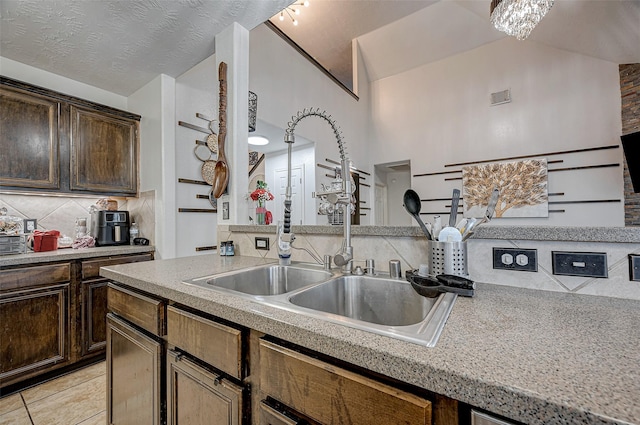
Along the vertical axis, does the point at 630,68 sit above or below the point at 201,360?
above

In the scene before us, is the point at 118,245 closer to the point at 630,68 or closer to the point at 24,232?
the point at 24,232

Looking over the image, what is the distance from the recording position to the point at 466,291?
74 centimetres

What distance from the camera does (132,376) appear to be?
1.04 meters

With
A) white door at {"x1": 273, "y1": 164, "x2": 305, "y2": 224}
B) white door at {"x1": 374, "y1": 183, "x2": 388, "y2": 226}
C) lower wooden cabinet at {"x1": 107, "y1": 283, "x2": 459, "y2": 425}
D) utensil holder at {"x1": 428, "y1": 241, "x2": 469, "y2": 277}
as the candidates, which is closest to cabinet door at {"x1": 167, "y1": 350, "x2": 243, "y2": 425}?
lower wooden cabinet at {"x1": 107, "y1": 283, "x2": 459, "y2": 425}

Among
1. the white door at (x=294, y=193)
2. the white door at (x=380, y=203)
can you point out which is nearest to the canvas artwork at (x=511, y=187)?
the white door at (x=380, y=203)

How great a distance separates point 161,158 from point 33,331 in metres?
1.52

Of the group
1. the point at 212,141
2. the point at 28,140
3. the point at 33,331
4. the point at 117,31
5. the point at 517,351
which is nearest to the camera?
the point at 517,351

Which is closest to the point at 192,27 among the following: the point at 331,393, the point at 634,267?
the point at 331,393

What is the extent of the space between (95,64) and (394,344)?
3.03 metres

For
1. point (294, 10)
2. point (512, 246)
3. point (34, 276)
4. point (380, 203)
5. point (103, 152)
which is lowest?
point (34, 276)

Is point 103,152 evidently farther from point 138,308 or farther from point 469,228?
point 469,228

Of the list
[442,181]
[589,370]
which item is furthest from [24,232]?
[442,181]

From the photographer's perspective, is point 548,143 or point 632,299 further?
point 548,143

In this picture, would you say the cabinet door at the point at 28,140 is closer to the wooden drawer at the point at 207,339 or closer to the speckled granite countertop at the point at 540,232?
the wooden drawer at the point at 207,339
